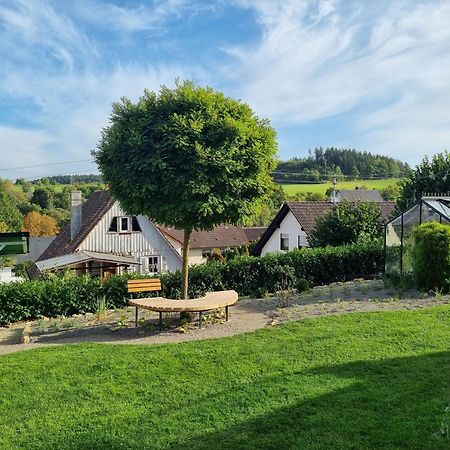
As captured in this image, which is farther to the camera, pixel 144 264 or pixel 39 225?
pixel 39 225

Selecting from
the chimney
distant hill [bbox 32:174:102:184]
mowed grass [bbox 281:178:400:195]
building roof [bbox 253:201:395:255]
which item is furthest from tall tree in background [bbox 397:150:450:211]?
distant hill [bbox 32:174:102:184]

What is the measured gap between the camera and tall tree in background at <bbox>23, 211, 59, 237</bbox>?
6238 cm

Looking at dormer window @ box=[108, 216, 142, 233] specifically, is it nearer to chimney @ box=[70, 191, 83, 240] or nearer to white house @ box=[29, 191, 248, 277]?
white house @ box=[29, 191, 248, 277]

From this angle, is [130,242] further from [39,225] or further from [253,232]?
[39,225]

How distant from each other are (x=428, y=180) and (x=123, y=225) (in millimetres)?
17395

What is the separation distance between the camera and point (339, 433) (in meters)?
4.57

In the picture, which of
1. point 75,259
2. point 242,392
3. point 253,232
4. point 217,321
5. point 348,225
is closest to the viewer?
point 242,392

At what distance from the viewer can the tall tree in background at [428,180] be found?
23359 mm

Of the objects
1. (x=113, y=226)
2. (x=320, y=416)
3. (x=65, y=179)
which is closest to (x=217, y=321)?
(x=320, y=416)

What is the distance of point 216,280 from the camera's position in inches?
609

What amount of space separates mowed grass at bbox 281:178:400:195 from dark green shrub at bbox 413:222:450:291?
54973 millimetres

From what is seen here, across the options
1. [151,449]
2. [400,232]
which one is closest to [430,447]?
[151,449]

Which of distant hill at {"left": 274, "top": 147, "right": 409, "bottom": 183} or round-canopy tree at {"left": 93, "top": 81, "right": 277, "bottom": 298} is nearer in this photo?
round-canopy tree at {"left": 93, "top": 81, "right": 277, "bottom": 298}

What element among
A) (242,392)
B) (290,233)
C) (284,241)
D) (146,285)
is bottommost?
(242,392)
